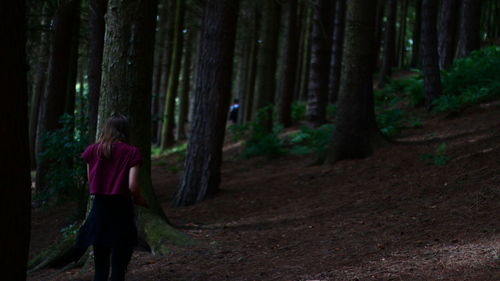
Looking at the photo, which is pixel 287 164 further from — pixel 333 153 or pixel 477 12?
pixel 477 12

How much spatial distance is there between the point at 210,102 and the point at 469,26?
11020mm

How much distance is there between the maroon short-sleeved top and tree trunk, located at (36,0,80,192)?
26.8ft

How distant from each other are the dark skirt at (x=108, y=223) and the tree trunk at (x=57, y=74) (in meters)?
8.06

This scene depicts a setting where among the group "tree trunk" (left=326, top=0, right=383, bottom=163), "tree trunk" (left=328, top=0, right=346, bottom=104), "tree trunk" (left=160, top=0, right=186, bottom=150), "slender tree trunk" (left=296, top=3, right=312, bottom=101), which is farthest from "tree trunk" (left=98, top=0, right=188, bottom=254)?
"slender tree trunk" (left=296, top=3, right=312, bottom=101)

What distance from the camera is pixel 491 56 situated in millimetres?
15289

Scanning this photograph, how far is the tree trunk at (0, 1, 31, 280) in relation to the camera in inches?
147

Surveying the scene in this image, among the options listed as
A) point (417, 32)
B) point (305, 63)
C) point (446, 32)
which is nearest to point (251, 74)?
point (305, 63)

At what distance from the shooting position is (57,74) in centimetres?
1289

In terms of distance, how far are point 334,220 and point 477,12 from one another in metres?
12.4

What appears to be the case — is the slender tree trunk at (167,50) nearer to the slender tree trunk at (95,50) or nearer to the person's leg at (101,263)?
the slender tree trunk at (95,50)

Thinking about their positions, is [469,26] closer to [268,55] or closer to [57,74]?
[268,55]

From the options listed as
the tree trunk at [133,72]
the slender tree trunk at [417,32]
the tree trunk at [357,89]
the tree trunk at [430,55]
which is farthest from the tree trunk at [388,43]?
the tree trunk at [133,72]

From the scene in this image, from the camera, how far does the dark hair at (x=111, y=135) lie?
494 cm

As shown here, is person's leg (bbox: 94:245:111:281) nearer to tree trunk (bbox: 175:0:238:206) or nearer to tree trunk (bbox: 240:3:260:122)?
tree trunk (bbox: 175:0:238:206)
